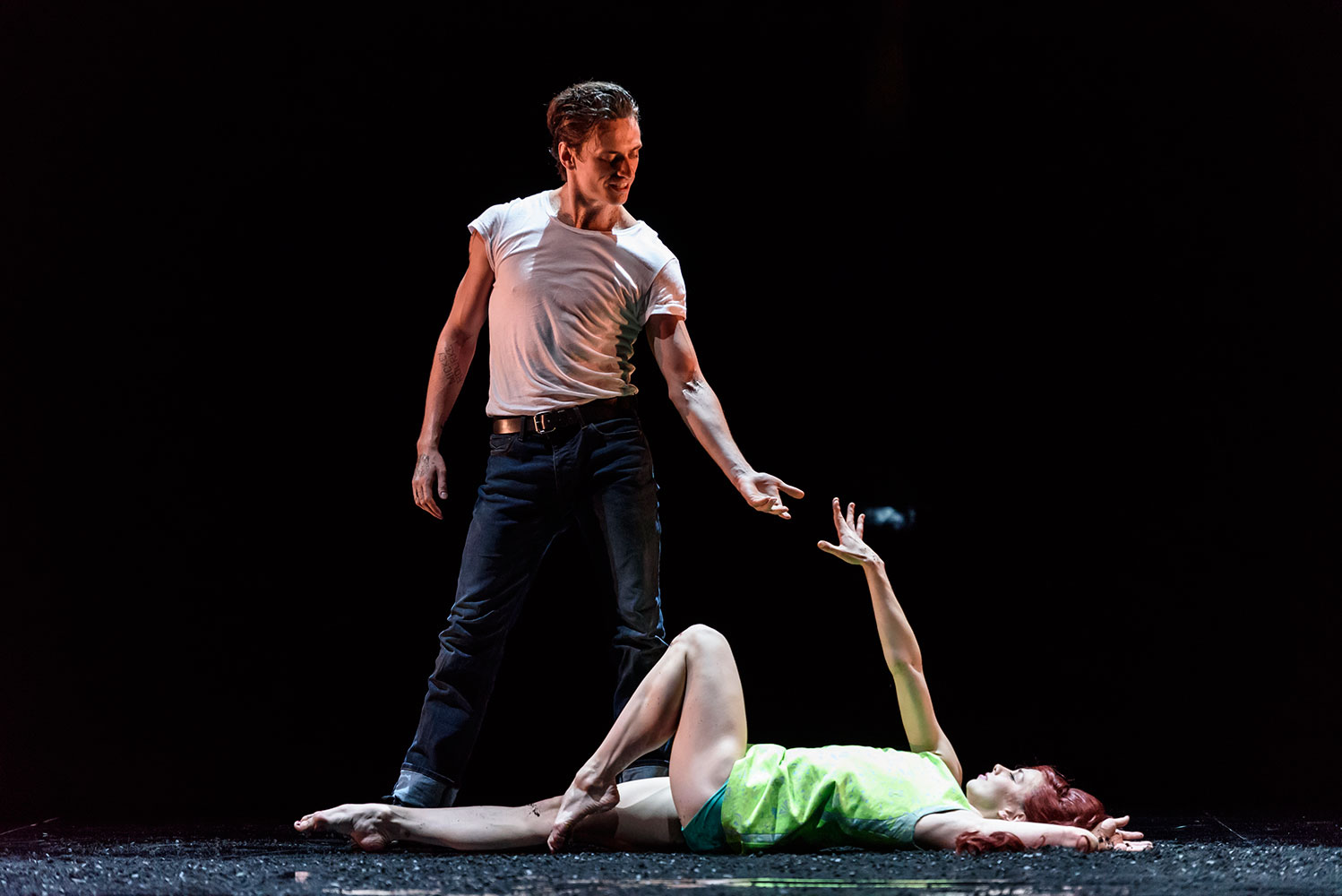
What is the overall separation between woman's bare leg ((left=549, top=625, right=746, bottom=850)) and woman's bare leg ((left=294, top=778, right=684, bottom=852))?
0.07 m

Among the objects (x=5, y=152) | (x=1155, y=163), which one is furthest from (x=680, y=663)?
(x=5, y=152)

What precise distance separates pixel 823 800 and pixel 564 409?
99cm

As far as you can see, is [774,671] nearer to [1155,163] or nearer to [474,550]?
[474,550]

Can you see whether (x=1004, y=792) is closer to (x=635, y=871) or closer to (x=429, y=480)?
(x=635, y=871)

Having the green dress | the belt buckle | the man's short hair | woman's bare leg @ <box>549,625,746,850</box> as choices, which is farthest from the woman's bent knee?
the man's short hair

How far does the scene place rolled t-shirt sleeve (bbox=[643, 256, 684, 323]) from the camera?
2.69 m

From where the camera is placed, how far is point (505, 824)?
2.20 m

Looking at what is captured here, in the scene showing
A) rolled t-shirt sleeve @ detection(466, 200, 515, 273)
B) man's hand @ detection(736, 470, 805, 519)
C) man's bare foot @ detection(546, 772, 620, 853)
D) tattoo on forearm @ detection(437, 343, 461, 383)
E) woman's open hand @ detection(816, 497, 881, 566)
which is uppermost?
rolled t-shirt sleeve @ detection(466, 200, 515, 273)

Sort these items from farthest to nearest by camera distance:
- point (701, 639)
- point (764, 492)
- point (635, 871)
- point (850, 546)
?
point (764, 492)
point (850, 546)
point (701, 639)
point (635, 871)

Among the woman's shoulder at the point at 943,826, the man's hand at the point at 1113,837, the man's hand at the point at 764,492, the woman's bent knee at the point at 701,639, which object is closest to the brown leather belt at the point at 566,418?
the man's hand at the point at 764,492

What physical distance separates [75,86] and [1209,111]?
10.6ft

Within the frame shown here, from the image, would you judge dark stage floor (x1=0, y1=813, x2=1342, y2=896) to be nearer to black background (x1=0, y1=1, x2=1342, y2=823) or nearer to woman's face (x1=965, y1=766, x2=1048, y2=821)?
woman's face (x1=965, y1=766, x2=1048, y2=821)

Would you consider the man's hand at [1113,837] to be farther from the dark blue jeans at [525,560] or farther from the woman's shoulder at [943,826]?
the dark blue jeans at [525,560]

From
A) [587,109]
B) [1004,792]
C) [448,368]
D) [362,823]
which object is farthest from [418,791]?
[587,109]
